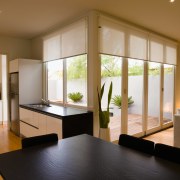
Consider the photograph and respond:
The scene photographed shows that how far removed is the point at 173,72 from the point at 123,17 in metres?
3.00

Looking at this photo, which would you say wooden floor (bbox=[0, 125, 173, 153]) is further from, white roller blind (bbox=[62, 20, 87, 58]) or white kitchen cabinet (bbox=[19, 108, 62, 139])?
white roller blind (bbox=[62, 20, 87, 58])

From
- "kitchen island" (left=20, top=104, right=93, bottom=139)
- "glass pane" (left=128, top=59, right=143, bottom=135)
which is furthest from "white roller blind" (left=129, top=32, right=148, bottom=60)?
"kitchen island" (left=20, top=104, right=93, bottom=139)

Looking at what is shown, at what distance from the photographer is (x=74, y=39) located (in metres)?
Result: 3.51

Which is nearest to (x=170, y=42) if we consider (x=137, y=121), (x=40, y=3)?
(x=137, y=121)

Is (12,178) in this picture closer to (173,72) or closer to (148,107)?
(148,107)

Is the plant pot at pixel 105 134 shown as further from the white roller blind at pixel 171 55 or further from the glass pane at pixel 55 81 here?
the white roller blind at pixel 171 55

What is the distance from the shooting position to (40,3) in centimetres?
280

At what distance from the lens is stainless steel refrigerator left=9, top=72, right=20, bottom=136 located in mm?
4332

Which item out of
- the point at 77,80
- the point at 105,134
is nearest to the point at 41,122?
the point at 77,80

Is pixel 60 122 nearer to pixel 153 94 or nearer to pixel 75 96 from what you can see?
pixel 75 96

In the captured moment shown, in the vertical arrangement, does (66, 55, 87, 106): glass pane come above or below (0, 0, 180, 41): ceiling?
below

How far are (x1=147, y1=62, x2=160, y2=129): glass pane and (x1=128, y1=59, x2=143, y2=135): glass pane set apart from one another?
37 centimetres

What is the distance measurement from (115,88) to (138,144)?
→ 2.32 metres

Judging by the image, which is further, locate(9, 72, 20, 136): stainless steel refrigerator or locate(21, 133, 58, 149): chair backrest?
locate(9, 72, 20, 136): stainless steel refrigerator
